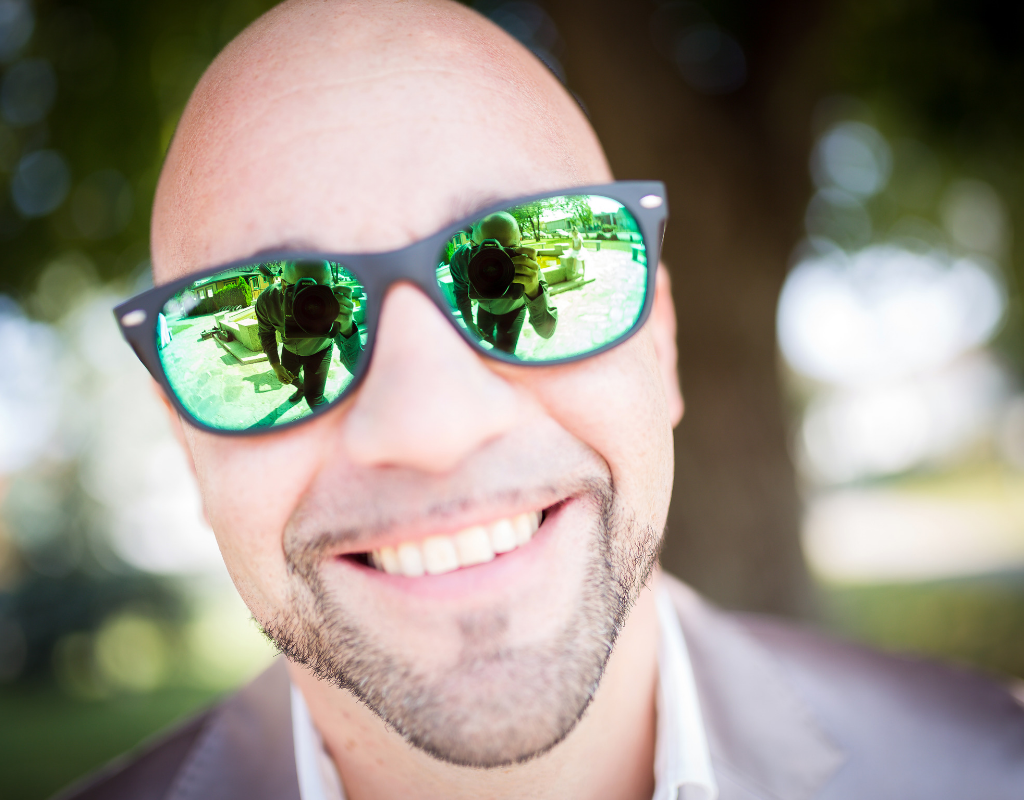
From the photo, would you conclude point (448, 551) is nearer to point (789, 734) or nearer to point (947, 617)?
point (789, 734)

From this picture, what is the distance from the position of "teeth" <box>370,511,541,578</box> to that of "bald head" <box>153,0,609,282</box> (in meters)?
0.55

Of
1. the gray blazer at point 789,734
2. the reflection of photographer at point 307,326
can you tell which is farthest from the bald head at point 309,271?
the gray blazer at point 789,734

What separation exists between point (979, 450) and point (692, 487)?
18723 millimetres

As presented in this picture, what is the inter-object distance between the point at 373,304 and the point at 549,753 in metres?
0.99

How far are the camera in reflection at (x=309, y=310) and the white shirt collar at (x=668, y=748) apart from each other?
99cm

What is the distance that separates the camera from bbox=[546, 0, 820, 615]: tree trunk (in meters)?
3.62

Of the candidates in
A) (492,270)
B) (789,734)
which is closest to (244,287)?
(492,270)

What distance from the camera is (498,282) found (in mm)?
1233

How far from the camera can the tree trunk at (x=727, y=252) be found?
3.62m

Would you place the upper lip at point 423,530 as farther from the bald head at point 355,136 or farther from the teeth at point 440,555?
the bald head at point 355,136

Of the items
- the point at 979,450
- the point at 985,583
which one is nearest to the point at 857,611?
the point at 985,583

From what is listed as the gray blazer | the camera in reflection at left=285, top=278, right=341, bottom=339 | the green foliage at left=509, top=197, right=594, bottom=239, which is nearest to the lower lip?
the camera in reflection at left=285, top=278, right=341, bottom=339

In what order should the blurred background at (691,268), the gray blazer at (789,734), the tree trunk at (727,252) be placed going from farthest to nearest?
the blurred background at (691,268)
the tree trunk at (727,252)
the gray blazer at (789,734)

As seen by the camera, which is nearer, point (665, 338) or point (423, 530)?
point (423, 530)
